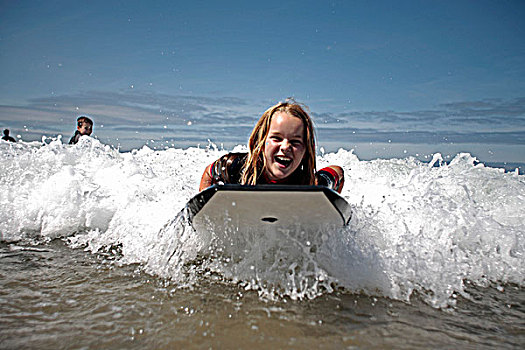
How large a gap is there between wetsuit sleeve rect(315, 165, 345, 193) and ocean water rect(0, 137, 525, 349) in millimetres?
350

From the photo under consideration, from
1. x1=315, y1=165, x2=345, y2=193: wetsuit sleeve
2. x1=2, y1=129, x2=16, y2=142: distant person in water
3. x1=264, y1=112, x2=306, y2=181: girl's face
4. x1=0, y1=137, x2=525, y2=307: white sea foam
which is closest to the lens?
x1=0, y1=137, x2=525, y2=307: white sea foam

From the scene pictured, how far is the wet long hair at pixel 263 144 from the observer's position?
129 inches

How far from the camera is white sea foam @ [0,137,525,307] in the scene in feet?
9.38

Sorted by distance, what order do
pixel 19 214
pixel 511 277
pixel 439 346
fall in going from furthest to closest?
pixel 19 214 → pixel 511 277 → pixel 439 346

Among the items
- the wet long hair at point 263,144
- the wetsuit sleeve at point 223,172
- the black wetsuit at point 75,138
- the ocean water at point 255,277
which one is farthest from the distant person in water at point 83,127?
the wet long hair at point 263,144

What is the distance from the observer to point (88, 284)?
8.99 feet

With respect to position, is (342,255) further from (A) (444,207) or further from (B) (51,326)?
(B) (51,326)

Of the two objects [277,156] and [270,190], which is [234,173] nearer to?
[277,156]

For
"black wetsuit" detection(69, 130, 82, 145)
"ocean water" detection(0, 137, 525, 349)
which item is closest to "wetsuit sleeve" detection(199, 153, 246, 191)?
"ocean water" detection(0, 137, 525, 349)

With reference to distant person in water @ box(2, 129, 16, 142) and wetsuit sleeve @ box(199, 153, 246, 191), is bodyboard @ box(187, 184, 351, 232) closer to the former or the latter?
wetsuit sleeve @ box(199, 153, 246, 191)

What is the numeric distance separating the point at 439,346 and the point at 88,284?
7.61 ft

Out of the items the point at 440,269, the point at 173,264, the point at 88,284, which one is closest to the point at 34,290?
the point at 88,284

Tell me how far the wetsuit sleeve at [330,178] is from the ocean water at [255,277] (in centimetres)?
35

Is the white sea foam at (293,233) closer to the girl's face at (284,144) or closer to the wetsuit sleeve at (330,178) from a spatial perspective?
the wetsuit sleeve at (330,178)
